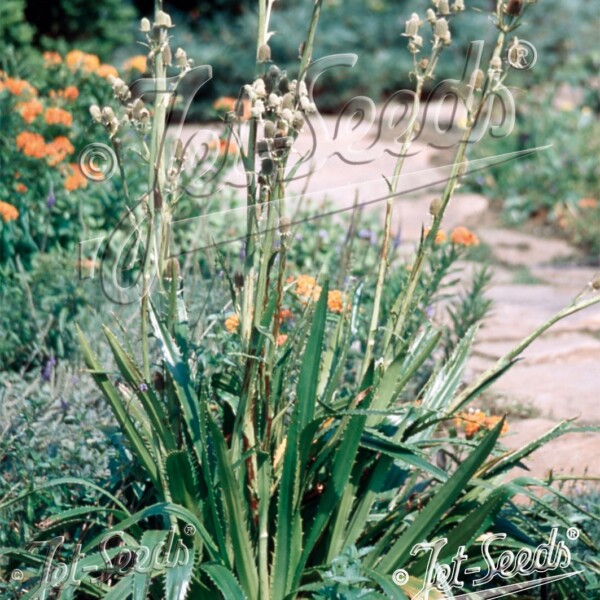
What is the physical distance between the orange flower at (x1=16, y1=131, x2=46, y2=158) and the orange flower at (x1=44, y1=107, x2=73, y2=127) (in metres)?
0.25

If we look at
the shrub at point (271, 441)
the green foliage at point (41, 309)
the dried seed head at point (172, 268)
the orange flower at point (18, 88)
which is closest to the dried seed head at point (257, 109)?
the shrub at point (271, 441)

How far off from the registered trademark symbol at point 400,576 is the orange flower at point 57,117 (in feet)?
8.73

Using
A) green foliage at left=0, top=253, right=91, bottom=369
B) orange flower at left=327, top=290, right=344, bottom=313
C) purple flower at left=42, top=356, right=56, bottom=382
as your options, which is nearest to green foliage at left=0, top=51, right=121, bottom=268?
green foliage at left=0, top=253, right=91, bottom=369

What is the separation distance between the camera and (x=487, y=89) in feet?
6.46

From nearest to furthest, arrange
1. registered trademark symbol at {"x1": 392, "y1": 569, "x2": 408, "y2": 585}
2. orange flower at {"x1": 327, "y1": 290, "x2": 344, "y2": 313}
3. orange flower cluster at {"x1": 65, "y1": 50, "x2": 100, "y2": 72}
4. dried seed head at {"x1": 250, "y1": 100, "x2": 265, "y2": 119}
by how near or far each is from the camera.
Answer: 1. dried seed head at {"x1": 250, "y1": 100, "x2": 265, "y2": 119}
2. registered trademark symbol at {"x1": 392, "y1": 569, "x2": 408, "y2": 585}
3. orange flower at {"x1": 327, "y1": 290, "x2": 344, "y2": 313}
4. orange flower cluster at {"x1": 65, "y1": 50, "x2": 100, "y2": 72}

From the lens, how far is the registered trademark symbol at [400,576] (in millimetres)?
1929

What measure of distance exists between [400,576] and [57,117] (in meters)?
2.68

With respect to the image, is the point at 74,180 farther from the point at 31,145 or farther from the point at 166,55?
the point at 166,55

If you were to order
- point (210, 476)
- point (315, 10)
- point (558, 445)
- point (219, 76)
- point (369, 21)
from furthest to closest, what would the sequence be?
1. point (369, 21)
2. point (219, 76)
3. point (558, 445)
4. point (210, 476)
5. point (315, 10)

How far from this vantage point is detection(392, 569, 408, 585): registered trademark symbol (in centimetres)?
193

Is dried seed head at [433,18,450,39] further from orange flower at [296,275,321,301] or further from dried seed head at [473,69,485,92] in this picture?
orange flower at [296,275,321,301]

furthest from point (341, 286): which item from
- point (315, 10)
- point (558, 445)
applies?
point (315, 10)

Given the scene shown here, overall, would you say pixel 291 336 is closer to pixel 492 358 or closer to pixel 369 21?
pixel 492 358

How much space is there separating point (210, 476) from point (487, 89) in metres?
0.95
